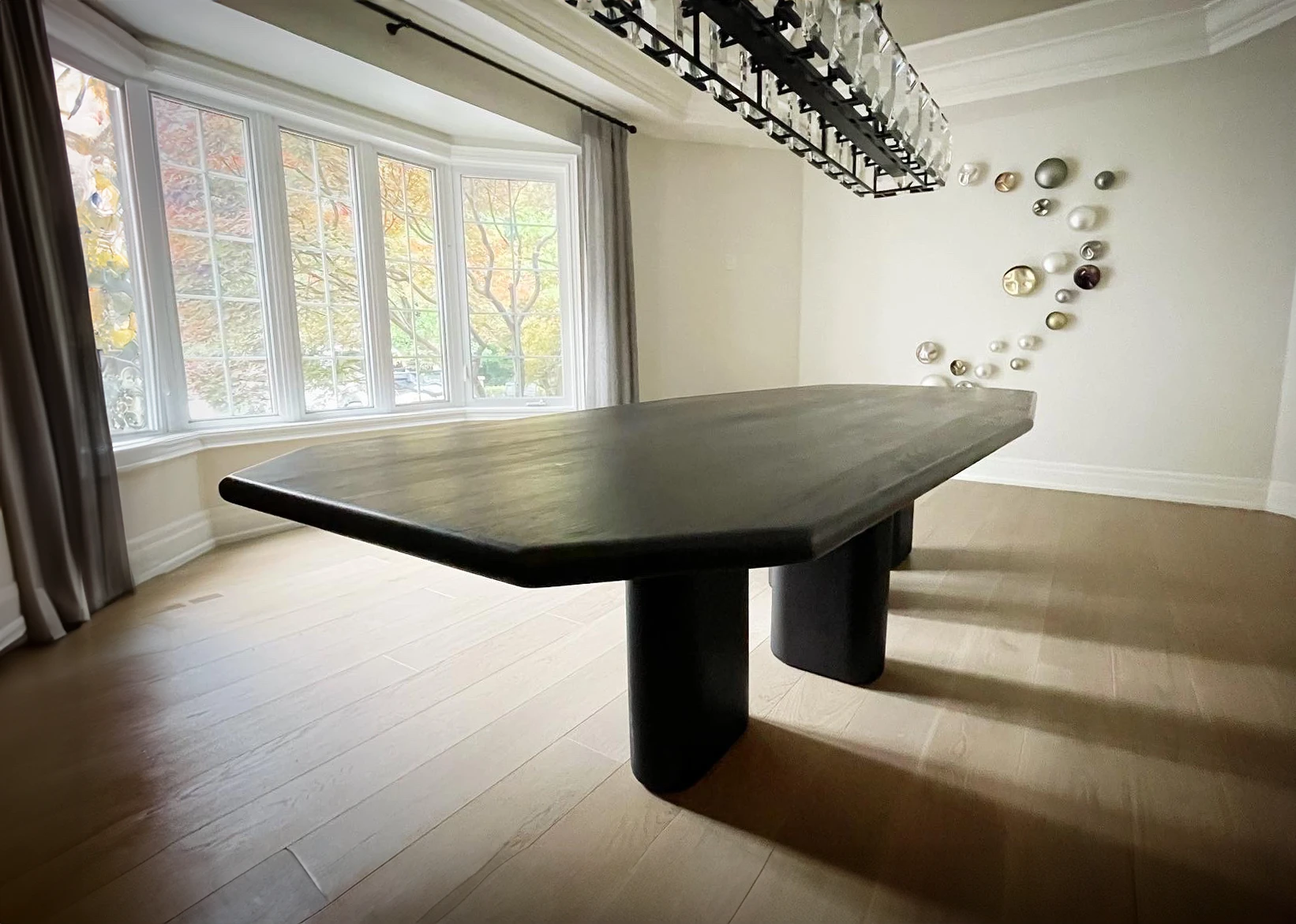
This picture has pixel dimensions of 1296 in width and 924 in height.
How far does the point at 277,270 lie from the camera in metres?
3.14

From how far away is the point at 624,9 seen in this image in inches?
50.5

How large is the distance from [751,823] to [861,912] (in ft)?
0.79

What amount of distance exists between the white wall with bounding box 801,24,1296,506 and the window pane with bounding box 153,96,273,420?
12.3ft

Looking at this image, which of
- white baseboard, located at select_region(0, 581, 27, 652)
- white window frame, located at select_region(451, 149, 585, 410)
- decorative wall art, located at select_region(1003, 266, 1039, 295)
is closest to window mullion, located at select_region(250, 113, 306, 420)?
white window frame, located at select_region(451, 149, 585, 410)

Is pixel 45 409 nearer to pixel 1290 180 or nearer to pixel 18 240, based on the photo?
pixel 18 240

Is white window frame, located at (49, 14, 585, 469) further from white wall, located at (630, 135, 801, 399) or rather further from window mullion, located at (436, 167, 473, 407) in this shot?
white wall, located at (630, 135, 801, 399)

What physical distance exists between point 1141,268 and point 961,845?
12.2 ft

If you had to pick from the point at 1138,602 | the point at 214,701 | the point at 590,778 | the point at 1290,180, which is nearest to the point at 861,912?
the point at 590,778

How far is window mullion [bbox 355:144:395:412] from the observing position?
345 cm

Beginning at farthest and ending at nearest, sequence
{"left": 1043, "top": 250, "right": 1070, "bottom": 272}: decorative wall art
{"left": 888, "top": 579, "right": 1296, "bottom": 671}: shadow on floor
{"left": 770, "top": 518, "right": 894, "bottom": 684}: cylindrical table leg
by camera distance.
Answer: {"left": 1043, "top": 250, "right": 1070, "bottom": 272}: decorative wall art, {"left": 888, "top": 579, "right": 1296, "bottom": 671}: shadow on floor, {"left": 770, "top": 518, "right": 894, "bottom": 684}: cylindrical table leg

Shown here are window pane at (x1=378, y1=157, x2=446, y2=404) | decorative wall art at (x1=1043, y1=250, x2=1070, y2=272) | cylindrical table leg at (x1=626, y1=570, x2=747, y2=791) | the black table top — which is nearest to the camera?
the black table top

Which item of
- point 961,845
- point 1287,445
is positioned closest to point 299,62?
point 961,845

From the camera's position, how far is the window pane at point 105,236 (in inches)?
95.1

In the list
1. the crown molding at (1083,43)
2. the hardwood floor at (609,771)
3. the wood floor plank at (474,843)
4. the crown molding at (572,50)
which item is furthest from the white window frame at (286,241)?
the crown molding at (1083,43)
